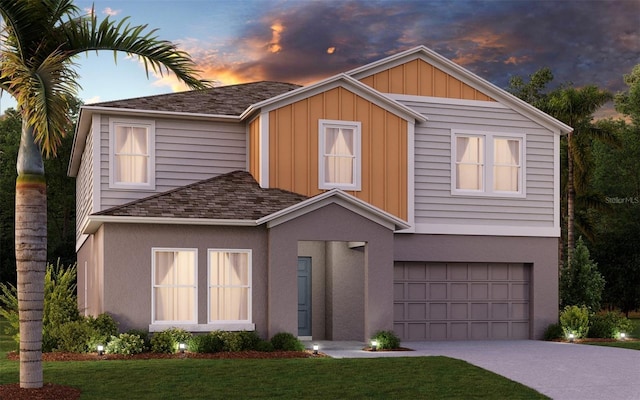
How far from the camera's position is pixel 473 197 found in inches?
932

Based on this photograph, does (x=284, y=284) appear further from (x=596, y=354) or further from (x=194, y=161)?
(x=596, y=354)

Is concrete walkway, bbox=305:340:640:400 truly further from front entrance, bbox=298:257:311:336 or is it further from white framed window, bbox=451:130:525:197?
white framed window, bbox=451:130:525:197

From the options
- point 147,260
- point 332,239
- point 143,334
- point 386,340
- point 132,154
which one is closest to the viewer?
point 143,334

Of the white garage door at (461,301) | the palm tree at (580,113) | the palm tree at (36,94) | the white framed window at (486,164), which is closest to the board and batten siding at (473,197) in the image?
the white framed window at (486,164)

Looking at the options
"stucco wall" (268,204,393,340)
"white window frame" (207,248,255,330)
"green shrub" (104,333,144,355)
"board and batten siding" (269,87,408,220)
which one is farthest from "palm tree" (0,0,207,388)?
"board and batten siding" (269,87,408,220)

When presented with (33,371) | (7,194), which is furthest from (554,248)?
(7,194)

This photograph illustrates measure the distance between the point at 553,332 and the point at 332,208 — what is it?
26.2ft

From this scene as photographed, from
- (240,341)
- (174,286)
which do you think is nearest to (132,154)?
(174,286)

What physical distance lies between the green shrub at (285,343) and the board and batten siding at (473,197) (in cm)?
565

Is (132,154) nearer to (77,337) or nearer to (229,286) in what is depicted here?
(229,286)

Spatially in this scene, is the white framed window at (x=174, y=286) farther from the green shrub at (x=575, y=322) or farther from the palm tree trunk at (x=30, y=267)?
the green shrub at (x=575, y=322)

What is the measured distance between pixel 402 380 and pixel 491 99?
39.1 ft

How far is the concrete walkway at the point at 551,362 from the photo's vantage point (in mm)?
14219

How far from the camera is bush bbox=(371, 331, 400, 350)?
1964 cm
